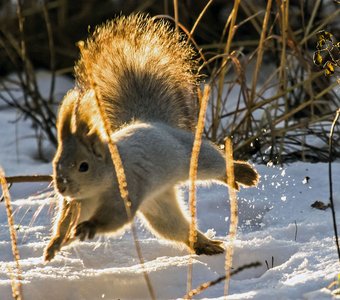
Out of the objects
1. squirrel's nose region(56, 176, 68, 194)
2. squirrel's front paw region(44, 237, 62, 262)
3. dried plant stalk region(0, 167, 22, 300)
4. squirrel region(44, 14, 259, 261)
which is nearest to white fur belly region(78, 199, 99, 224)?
squirrel region(44, 14, 259, 261)

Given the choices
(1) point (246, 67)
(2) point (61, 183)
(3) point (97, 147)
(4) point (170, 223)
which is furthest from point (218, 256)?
(1) point (246, 67)

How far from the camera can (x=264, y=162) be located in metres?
4.50

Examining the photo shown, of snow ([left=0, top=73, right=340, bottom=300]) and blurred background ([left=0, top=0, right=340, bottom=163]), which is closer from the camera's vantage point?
snow ([left=0, top=73, right=340, bottom=300])

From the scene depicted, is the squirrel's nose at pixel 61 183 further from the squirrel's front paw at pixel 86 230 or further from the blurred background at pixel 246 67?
the blurred background at pixel 246 67

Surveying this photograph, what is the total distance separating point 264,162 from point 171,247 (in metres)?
1.15

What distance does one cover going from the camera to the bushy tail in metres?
3.54

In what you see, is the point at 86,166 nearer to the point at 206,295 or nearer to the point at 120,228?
the point at 120,228

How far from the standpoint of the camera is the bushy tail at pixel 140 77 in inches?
139

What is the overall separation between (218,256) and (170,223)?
8.3 inches

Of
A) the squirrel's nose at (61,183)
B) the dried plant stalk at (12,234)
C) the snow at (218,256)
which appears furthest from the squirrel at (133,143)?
the dried plant stalk at (12,234)

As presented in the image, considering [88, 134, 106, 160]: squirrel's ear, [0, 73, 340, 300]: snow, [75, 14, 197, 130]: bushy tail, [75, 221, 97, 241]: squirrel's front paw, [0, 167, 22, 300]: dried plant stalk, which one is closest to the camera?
[0, 167, 22, 300]: dried plant stalk

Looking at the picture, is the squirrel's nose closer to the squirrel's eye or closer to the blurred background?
the squirrel's eye

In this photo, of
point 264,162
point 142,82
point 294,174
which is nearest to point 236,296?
point 142,82

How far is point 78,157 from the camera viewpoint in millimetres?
2838
